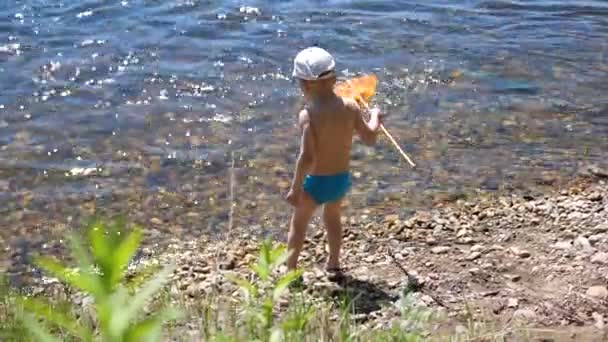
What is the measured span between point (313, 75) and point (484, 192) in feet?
8.87

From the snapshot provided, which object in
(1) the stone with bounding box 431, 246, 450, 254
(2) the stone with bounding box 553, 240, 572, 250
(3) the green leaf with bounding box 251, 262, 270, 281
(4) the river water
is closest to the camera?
(3) the green leaf with bounding box 251, 262, 270, 281

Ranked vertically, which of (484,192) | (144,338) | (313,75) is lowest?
(484,192)

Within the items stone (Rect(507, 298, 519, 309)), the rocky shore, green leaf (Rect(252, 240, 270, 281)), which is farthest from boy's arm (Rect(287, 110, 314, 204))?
green leaf (Rect(252, 240, 270, 281))

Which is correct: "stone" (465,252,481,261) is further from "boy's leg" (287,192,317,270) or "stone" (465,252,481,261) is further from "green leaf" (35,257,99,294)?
"green leaf" (35,257,99,294)

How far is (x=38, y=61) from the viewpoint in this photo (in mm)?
10008

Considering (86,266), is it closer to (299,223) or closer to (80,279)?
(80,279)

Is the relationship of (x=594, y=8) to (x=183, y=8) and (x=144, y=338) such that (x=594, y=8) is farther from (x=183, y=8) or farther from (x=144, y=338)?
(x=144, y=338)

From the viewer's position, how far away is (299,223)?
5793mm

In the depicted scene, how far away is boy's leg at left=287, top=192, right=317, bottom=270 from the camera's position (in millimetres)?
5668

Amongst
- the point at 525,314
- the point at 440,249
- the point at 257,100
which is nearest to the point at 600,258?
the point at 525,314

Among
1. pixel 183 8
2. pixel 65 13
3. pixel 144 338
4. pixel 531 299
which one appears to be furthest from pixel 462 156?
pixel 144 338

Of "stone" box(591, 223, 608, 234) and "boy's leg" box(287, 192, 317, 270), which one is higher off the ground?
"boy's leg" box(287, 192, 317, 270)

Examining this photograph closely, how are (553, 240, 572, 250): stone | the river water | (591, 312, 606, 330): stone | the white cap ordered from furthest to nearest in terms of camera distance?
the river water, (553, 240, 572, 250): stone, the white cap, (591, 312, 606, 330): stone

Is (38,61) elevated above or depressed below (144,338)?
below
